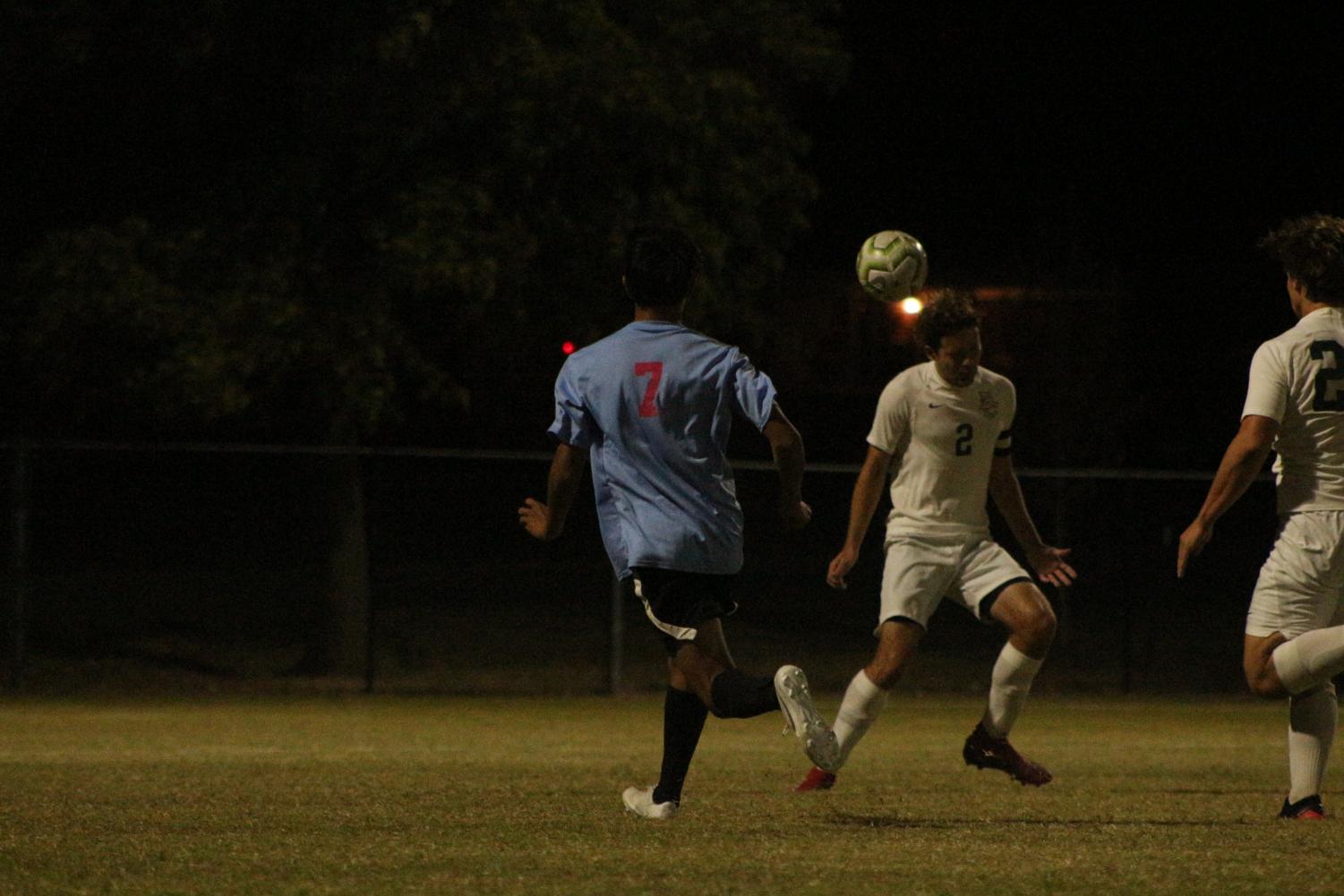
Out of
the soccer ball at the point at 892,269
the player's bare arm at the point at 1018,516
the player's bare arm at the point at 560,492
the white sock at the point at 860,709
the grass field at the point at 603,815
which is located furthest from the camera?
the soccer ball at the point at 892,269

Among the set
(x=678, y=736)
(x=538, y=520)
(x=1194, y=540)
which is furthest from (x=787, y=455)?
(x=1194, y=540)

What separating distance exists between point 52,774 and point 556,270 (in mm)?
9346

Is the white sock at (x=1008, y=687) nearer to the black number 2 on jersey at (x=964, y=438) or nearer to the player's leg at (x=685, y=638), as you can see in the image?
the black number 2 on jersey at (x=964, y=438)

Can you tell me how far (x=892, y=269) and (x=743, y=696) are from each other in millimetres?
4008

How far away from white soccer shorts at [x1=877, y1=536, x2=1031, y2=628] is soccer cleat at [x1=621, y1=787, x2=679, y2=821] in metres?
1.85

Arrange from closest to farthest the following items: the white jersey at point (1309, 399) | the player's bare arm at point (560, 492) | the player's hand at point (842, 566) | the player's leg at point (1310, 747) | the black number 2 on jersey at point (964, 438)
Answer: the player's bare arm at point (560, 492)
the white jersey at point (1309, 399)
the player's leg at point (1310, 747)
the player's hand at point (842, 566)
the black number 2 on jersey at point (964, 438)

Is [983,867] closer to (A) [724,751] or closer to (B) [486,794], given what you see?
(B) [486,794]

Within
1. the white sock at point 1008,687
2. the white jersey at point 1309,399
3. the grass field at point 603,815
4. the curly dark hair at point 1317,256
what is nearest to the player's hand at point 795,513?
the grass field at point 603,815

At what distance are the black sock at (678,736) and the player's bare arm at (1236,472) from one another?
6.18ft

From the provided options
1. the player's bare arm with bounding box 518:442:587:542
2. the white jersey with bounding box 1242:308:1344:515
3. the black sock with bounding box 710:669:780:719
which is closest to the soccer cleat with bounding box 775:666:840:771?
the black sock with bounding box 710:669:780:719

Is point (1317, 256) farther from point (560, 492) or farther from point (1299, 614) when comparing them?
point (560, 492)

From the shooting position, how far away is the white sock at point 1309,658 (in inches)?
304

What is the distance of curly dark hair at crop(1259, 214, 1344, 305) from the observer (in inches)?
314

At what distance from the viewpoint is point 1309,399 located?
785 centimetres
